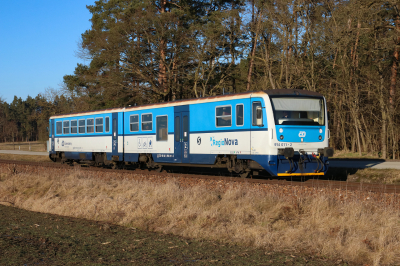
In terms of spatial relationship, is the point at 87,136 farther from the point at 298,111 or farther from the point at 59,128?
the point at 298,111

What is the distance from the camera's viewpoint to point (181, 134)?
16.2 meters

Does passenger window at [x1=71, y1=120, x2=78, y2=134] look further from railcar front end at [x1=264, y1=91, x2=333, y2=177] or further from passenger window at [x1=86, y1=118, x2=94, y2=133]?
railcar front end at [x1=264, y1=91, x2=333, y2=177]

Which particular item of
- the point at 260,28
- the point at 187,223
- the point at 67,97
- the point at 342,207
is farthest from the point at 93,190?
the point at 67,97

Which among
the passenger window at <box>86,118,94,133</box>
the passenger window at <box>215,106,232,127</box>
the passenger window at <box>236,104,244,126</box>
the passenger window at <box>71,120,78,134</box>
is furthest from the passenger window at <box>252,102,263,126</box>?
the passenger window at <box>71,120,78,134</box>

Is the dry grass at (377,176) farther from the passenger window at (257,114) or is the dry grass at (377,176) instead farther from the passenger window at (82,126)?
the passenger window at (82,126)

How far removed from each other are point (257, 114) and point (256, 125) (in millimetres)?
353

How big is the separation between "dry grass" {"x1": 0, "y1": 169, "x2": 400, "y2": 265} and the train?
205 centimetres

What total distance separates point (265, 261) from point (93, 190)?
27.1ft

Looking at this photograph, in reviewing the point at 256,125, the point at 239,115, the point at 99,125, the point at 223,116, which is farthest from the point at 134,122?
the point at 256,125

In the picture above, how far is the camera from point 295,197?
10312 mm

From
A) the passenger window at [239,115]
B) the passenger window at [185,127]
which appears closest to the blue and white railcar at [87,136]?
the passenger window at [185,127]

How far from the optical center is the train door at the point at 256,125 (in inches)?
513

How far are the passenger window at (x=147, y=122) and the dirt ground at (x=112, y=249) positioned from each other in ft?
27.7

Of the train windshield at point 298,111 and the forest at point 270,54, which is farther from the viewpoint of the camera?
the forest at point 270,54
